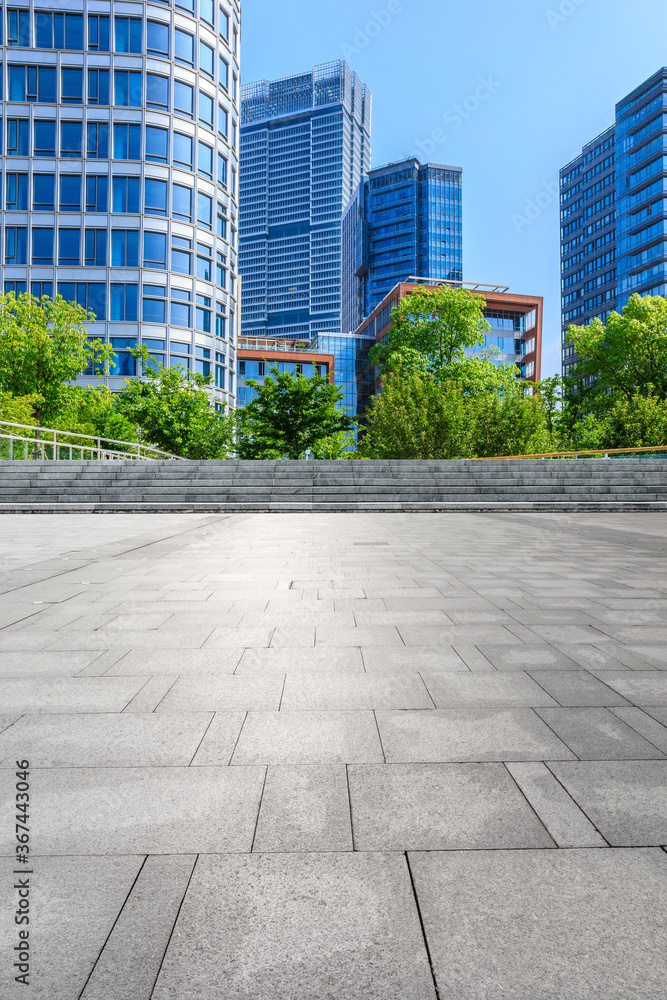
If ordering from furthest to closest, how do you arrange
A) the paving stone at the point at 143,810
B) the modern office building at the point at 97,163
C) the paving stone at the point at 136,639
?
the modern office building at the point at 97,163, the paving stone at the point at 136,639, the paving stone at the point at 143,810

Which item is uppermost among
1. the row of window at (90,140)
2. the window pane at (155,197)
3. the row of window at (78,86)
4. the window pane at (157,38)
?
the window pane at (157,38)

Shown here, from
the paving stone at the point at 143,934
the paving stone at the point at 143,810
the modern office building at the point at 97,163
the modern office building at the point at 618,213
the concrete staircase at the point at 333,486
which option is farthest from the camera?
the modern office building at the point at 618,213

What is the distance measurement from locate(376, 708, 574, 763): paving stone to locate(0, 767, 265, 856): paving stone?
647mm

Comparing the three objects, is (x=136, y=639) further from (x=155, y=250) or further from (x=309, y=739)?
(x=155, y=250)

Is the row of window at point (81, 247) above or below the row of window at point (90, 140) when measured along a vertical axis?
below

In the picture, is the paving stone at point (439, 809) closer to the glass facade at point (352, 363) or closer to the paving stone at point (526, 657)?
the paving stone at point (526, 657)

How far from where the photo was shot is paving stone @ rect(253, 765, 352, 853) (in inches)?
77.7

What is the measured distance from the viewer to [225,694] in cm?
336

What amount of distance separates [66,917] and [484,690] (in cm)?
232

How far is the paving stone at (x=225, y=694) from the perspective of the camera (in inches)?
125

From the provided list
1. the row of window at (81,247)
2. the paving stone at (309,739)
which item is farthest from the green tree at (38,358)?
the paving stone at (309,739)

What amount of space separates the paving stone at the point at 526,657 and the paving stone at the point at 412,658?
0.74 ft

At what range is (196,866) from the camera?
6.06ft

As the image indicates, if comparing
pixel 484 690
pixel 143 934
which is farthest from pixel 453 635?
pixel 143 934
